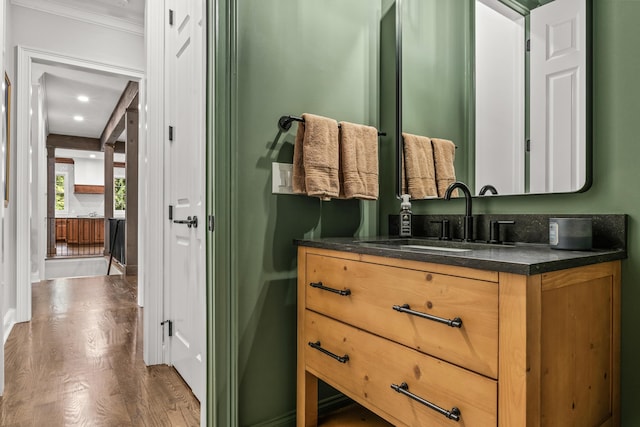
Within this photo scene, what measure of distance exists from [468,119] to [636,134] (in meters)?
0.60

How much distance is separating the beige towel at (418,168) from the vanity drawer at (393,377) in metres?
0.76

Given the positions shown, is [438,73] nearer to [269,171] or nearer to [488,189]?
[488,189]

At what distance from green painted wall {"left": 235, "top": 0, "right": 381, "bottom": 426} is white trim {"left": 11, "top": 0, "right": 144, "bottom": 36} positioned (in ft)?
8.98

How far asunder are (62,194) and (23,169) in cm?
1172

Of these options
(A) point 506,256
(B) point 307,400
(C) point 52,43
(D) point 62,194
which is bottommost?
(B) point 307,400

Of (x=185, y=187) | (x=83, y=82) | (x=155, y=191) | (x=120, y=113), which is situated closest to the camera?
(x=185, y=187)

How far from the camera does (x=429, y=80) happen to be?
5.96ft

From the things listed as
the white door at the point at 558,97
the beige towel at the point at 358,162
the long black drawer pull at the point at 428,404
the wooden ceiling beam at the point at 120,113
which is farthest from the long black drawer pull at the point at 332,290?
the wooden ceiling beam at the point at 120,113

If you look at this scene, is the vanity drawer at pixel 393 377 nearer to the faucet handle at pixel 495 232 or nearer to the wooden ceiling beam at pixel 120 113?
the faucet handle at pixel 495 232

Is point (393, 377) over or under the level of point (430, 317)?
under

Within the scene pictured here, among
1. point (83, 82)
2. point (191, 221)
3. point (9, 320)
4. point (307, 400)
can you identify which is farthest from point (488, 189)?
point (83, 82)

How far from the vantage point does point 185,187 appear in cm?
214

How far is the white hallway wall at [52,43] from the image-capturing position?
3.13 meters

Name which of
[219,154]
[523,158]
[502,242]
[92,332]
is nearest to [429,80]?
[523,158]
